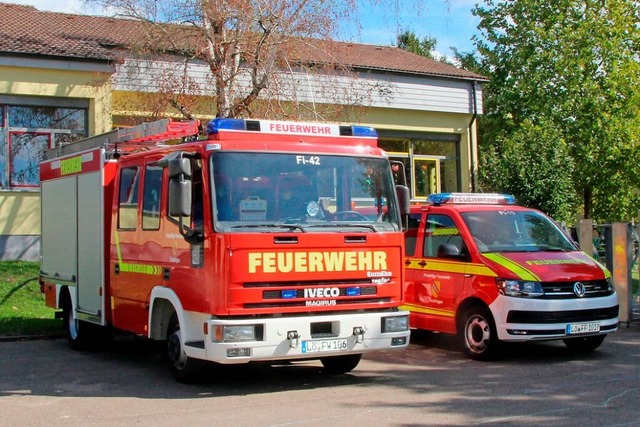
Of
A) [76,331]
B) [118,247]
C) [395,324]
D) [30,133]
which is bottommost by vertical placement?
[76,331]

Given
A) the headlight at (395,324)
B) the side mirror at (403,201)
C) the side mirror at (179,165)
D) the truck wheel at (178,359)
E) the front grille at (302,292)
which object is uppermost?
the side mirror at (179,165)

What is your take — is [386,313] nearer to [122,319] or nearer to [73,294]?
[122,319]

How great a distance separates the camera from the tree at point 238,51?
16.9m

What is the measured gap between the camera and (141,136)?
10.9m

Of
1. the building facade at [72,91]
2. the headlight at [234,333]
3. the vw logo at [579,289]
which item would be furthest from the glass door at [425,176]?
the headlight at [234,333]

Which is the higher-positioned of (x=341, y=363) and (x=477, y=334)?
(x=477, y=334)

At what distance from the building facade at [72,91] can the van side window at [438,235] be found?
6.35m

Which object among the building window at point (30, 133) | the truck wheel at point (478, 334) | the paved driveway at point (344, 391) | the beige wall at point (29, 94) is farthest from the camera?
the building window at point (30, 133)

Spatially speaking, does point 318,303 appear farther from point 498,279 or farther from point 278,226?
point 498,279

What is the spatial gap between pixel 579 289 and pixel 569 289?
0.15 meters

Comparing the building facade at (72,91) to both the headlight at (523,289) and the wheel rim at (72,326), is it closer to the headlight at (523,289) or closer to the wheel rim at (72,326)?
the wheel rim at (72,326)

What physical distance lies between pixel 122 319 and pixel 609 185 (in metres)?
22.7

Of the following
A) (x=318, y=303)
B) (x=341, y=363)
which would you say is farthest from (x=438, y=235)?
(x=318, y=303)

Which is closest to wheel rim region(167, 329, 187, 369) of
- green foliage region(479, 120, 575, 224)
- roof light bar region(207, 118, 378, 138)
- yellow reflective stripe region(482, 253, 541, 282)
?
roof light bar region(207, 118, 378, 138)
